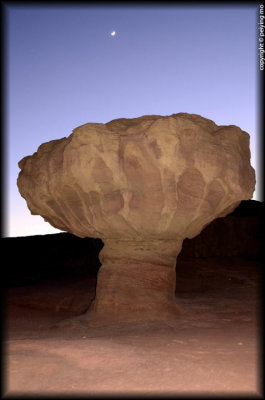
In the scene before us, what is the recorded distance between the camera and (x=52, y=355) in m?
4.11

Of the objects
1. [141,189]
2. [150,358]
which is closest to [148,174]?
[141,189]

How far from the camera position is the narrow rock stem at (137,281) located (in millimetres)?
7699

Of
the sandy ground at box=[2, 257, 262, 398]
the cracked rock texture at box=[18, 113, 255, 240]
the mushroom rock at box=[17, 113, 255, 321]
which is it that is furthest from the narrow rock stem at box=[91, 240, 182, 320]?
the sandy ground at box=[2, 257, 262, 398]

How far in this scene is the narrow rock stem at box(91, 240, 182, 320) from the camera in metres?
7.70

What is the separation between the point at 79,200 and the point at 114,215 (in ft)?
3.17

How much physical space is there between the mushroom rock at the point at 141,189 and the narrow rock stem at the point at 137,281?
2cm

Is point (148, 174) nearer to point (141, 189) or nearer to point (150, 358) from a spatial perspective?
point (141, 189)

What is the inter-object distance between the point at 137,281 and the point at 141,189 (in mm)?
2063

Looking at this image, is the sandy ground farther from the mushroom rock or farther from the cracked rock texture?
the cracked rock texture

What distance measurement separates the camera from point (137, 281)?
7918 mm

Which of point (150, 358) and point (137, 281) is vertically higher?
point (150, 358)

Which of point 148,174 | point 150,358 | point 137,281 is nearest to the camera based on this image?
point 150,358

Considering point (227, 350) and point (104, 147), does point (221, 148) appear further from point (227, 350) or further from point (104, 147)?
point (227, 350)

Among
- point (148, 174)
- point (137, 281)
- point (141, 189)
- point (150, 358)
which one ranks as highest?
point (148, 174)
